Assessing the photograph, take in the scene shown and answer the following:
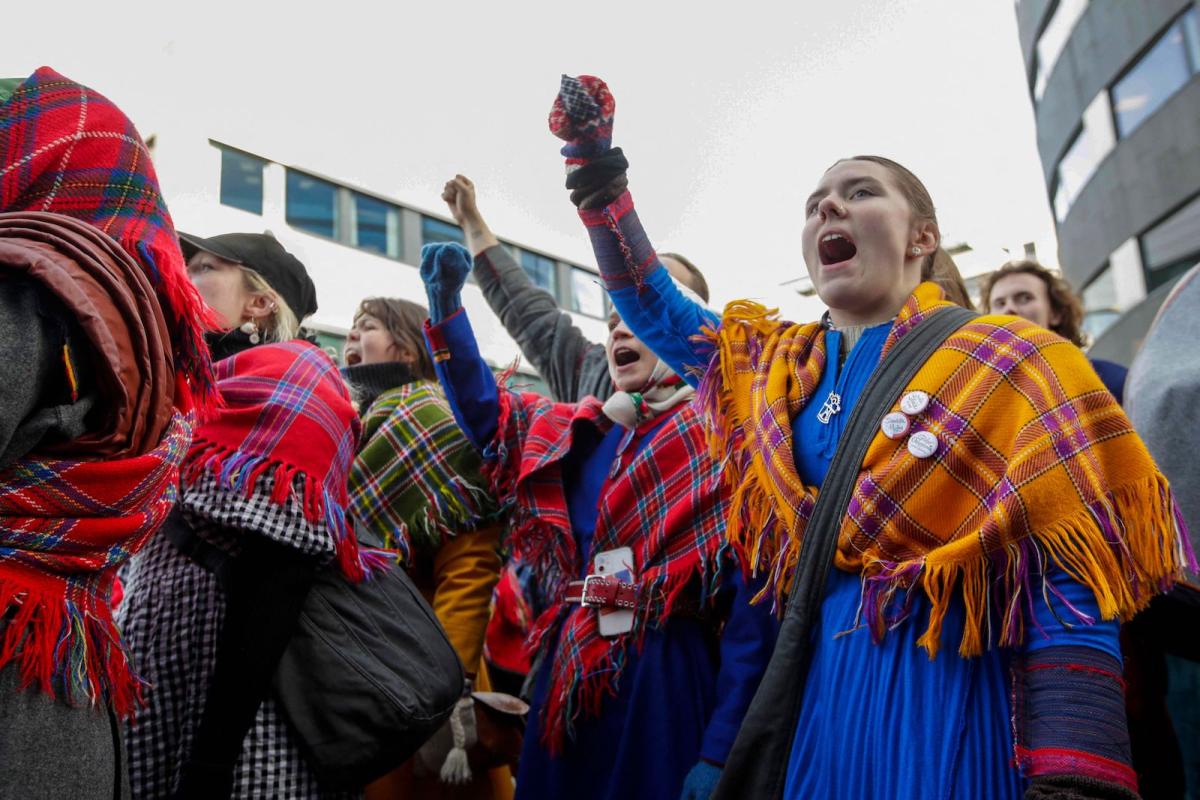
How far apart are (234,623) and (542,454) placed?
1.00 meters

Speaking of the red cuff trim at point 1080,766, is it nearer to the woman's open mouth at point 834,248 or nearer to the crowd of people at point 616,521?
the crowd of people at point 616,521

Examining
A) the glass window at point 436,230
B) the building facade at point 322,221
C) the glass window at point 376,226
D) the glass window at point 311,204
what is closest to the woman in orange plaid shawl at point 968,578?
the building facade at point 322,221

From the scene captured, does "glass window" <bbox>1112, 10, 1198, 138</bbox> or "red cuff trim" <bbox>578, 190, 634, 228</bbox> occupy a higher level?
"glass window" <bbox>1112, 10, 1198, 138</bbox>

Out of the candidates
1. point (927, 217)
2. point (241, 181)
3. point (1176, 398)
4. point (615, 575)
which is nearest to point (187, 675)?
point (615, 575)

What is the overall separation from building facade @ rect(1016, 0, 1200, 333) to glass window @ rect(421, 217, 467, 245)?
40.2 ft

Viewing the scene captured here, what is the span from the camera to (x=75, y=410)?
1175 mm

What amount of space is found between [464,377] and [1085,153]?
20.5 meters

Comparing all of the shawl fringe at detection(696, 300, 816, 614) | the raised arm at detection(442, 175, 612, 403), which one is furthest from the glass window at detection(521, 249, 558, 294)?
the shawl fringe at detection(696, 300, 816, 614)

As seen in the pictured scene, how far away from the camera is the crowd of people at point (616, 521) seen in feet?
4.01

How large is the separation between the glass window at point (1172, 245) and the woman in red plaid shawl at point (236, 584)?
16.5 metres

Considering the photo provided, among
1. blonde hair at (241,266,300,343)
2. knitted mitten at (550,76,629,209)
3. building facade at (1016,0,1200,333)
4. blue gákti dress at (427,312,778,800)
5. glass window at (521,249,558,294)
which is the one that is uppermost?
building facade at (1016,0,1200,333)

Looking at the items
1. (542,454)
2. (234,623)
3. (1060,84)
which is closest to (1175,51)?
(1060,84)

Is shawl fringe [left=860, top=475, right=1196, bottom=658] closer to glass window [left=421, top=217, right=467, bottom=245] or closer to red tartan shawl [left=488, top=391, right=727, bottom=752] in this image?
red tartan shawl [left=488, top=391, right=727, bottom=752]

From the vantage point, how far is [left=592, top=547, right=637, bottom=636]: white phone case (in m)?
2.16
